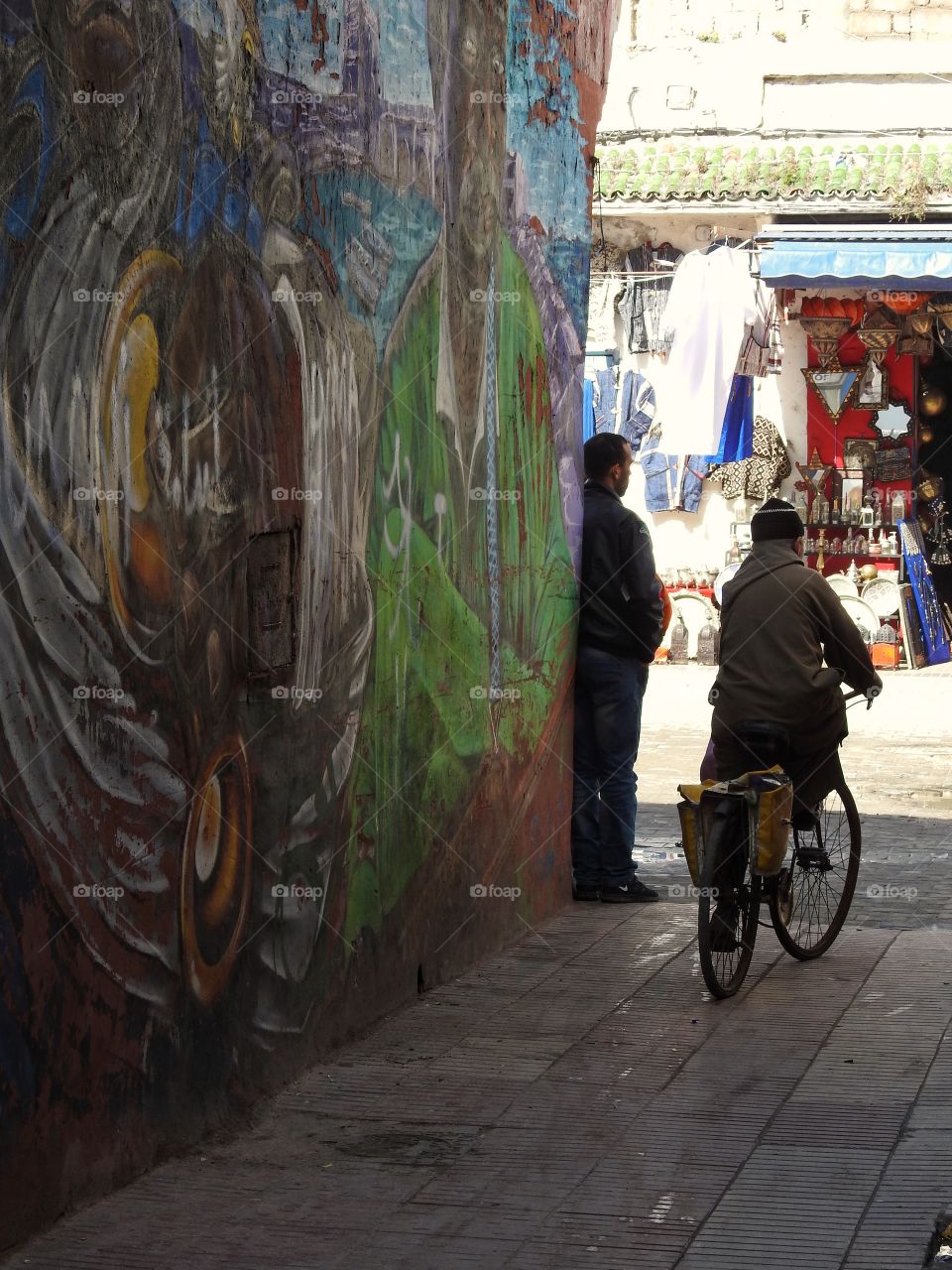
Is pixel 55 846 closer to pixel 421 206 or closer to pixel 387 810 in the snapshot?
pixel 387 810

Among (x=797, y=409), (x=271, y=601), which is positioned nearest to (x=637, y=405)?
(x=797, y=409)

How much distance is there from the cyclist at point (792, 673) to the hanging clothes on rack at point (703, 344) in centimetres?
1065

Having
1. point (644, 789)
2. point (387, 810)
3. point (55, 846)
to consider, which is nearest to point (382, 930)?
point (387, 810)

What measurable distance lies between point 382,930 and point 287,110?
277cm

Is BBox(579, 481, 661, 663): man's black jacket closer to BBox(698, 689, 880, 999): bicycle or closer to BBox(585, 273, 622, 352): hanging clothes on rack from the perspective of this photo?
BBox(698, 689, 880, 999): bicycle

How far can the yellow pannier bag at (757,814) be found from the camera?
6988mm

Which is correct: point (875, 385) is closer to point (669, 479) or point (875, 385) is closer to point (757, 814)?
point (669, 479)

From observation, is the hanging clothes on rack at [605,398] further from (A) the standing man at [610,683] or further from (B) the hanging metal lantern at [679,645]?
(A) the standing man at [610,683]

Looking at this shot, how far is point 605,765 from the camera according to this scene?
904cm

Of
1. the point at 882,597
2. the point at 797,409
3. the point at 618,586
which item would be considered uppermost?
the point at 797,409

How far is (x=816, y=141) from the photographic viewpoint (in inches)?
824

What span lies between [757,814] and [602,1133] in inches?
74.5

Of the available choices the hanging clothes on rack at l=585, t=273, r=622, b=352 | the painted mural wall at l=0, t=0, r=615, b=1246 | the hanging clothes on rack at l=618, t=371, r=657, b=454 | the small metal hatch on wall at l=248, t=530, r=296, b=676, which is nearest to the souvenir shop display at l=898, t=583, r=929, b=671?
the hanging clothes on rack at l=618, t=371, r=657, b=454

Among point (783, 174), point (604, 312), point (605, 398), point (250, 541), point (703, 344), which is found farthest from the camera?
point (605, 398)
